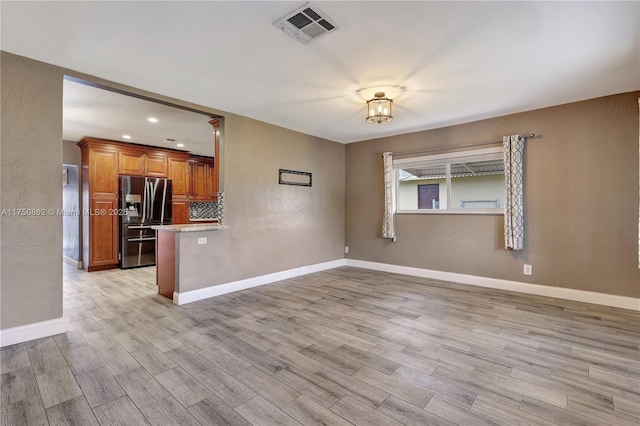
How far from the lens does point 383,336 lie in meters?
2.60

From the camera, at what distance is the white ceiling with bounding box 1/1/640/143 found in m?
1.93

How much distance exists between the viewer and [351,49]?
2375mm

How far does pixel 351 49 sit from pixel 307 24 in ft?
1.54

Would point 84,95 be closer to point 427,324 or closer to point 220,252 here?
point 220,252

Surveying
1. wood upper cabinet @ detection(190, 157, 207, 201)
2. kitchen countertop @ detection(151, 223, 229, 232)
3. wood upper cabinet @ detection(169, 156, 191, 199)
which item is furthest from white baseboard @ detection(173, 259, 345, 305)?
wood upper cabinet @ detection(190, 157, 207, 201)

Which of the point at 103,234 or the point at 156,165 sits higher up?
the point at 156,165

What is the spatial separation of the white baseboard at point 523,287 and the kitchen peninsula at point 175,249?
3.04m

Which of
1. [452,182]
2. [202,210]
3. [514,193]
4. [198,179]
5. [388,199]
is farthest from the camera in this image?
[202,210]

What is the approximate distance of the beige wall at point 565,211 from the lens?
333 centimetres

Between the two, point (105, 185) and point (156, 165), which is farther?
point (156, 165)

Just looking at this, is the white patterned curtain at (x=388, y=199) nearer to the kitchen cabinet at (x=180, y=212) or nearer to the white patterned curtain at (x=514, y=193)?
the white patterned curtain at (x=514, y=193)

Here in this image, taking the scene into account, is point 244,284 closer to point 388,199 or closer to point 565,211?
point 388,199

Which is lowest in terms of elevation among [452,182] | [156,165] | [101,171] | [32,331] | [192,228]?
[32,331]

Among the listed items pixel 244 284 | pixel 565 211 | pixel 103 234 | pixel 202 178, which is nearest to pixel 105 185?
pixel 103 234
